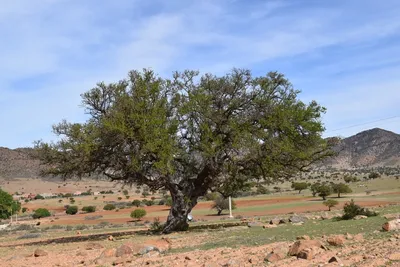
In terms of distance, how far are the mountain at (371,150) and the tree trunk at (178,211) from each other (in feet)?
399

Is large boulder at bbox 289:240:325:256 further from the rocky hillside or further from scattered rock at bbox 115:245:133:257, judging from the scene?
the rocky hillside

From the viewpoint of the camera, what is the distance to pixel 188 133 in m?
24.4

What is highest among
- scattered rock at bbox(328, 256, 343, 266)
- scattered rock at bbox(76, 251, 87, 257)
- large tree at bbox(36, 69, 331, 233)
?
large tree at bbox(36, 69, 331, 233)

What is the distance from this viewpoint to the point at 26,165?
12588 cm

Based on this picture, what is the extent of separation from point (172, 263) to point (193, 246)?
420 centimetres

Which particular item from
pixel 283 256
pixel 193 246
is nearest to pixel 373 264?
pixel 283 256

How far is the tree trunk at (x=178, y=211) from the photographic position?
2538 centimetres

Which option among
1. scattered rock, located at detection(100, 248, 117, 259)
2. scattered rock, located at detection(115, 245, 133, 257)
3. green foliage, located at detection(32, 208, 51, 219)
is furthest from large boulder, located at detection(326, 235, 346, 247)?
green foliage, located at detection(32, 208, 51, 219)

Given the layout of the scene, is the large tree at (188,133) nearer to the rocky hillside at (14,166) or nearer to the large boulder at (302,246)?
the large boulder at (302,246)

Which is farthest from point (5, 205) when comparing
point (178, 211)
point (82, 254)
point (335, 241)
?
Result: point (335, 241)

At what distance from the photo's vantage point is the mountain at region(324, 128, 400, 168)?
145 metres

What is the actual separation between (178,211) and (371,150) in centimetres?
14222

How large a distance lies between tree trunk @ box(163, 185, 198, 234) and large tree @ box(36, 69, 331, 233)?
0.07 metres

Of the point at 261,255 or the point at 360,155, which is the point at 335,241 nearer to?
the point at 261,255
